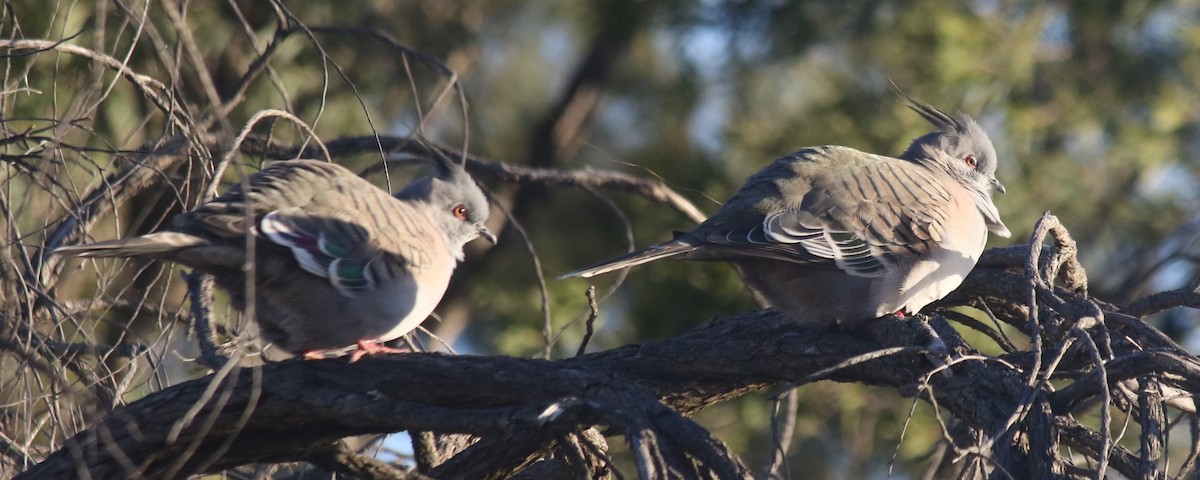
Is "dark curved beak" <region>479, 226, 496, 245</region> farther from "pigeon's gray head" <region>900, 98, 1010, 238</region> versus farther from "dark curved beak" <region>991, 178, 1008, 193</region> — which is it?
"dark curved beak" <region>991, 178, 1008, 193</region>

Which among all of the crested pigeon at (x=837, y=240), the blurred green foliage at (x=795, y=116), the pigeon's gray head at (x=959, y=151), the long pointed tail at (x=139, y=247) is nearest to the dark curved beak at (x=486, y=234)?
the crested pigeon at (x=837, y=240)

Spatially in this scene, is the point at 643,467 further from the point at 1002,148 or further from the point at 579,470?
the point at 1002,148

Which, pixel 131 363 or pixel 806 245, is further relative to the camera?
pixel 806 245

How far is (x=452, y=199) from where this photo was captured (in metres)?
4.82

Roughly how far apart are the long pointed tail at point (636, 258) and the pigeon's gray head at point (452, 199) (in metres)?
0.93

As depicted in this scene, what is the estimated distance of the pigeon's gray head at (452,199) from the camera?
188 inches

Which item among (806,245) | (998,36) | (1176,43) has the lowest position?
(1176,43)

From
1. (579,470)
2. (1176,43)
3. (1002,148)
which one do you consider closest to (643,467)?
(579,470)

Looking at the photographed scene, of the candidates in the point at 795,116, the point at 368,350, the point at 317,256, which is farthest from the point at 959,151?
the point at 795,116

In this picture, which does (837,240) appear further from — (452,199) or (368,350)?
(368,350)

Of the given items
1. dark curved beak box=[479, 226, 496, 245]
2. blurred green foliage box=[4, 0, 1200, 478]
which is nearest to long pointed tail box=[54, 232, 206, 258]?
dark curved beak box=[479, 226, 496, 245]

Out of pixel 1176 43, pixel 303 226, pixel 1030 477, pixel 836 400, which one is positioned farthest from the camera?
pixel 1176 43

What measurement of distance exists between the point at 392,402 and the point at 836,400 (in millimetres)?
5963

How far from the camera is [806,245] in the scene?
4176 mm
